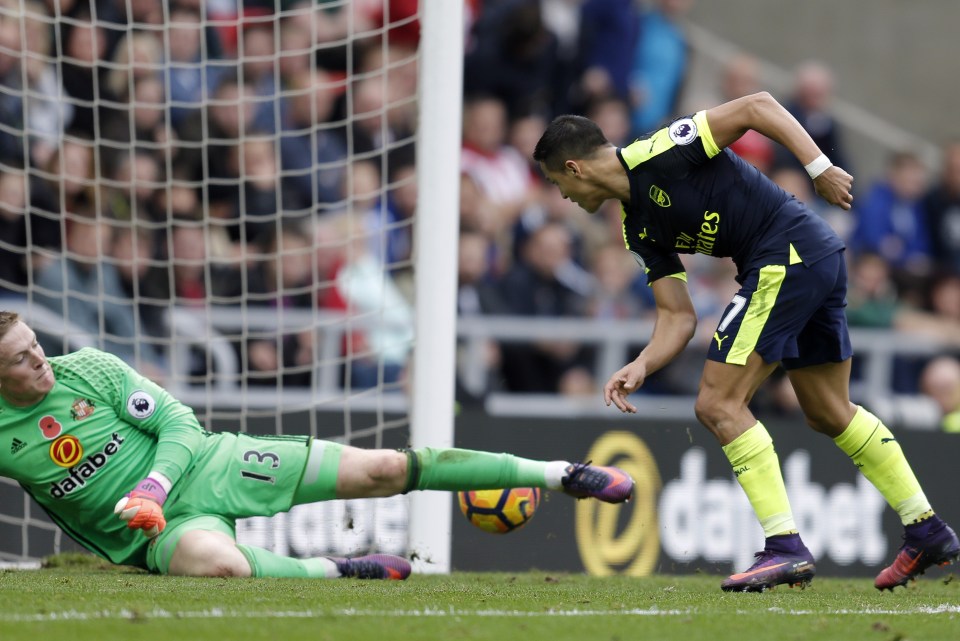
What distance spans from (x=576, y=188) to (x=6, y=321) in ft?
7.56

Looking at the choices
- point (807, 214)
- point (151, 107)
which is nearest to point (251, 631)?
point (807, 214)

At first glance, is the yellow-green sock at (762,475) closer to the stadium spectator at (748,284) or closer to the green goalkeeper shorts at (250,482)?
the stadium spectator at (748,284)

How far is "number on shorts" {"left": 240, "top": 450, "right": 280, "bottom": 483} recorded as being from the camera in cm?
612

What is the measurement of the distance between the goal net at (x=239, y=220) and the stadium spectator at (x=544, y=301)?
86cm

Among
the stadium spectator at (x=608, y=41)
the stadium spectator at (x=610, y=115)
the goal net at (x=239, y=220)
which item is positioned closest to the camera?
the goal net at (x=239, y=220)

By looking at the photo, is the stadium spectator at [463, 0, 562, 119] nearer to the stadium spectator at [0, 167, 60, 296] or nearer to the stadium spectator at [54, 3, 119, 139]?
the stadium spectator at [54, 3, 119, 139]

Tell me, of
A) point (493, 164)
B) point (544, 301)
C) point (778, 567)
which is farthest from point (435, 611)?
point (493, 164)

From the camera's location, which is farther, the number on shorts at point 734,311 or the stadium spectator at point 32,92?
the stadium spectator at point 32,92

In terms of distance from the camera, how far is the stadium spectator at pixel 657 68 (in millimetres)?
12484

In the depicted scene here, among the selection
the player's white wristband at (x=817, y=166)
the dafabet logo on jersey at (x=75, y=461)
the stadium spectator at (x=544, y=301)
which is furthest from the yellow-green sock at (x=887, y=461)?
the stadium spectator at (x=544, y=301)

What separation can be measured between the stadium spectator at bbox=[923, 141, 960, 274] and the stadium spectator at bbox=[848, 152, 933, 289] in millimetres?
79

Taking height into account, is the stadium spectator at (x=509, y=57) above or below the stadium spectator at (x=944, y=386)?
above

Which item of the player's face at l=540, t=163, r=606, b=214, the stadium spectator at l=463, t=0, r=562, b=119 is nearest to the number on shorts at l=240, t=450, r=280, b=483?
the player's face at l=540, t=163, r=606, b=214

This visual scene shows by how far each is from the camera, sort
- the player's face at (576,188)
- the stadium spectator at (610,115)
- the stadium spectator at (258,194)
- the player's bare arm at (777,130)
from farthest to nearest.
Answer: the stadium spectator at (610,115)
the stadium spectator at (258,194)
the player's face at (576,188)
the player's bare arm at (777,130)
